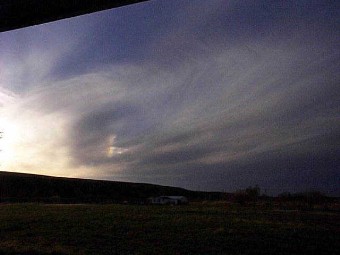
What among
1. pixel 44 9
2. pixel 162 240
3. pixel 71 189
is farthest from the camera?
pixel 71 189

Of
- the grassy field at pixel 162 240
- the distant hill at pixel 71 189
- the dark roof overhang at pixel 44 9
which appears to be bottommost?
the grassy field at pixel 162 240

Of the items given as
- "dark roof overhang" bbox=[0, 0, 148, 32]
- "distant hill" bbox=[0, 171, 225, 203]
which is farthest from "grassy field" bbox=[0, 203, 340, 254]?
"distant hill" bbox=[0, 171, 225, 203]

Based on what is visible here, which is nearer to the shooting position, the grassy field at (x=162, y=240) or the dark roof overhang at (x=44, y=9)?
the dark roof overhang at (x=44, y=9)

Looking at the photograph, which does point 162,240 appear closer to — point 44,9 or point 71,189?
point 44,9

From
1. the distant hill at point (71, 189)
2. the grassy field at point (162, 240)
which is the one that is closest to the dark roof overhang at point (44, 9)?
the grassy field at point (162, 240)

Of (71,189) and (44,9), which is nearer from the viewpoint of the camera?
(44,9)

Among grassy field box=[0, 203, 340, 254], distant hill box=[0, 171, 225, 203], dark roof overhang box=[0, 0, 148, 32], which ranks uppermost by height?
distant hill box=[0, 171, 225, 203]

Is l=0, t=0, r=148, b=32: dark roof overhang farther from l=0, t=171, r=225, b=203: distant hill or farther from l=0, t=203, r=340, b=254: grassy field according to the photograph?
l=0, t=171, r=225, b=203: distant hill

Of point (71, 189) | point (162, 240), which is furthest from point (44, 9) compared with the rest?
point (71, 189)

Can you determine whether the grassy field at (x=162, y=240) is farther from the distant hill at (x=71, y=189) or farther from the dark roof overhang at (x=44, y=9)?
the distant hill at (x=71, y=189)

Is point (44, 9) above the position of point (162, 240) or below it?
above

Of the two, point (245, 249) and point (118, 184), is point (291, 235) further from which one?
point (118, 184)

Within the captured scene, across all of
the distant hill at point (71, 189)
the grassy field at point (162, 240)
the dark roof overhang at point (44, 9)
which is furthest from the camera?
the distant hill at point (71, 189)

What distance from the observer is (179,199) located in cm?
4916
